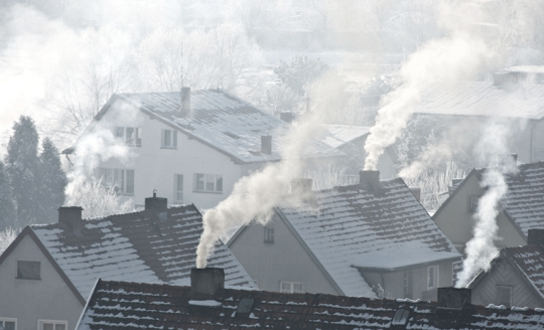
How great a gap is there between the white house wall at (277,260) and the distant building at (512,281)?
6344 millimetres

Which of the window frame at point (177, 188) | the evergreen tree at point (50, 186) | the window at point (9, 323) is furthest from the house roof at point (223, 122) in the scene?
the window at point (9, 323)

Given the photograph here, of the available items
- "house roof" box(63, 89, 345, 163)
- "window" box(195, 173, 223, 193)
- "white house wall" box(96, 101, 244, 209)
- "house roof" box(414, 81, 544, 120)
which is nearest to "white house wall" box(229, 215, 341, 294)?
"white house wall" box(96, 101, 244, 209)

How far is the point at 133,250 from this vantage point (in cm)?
3609

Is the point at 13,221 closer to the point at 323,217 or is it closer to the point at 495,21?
the point at 323,217

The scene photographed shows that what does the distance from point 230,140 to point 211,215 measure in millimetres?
40637

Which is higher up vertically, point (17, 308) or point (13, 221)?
point (13, 221)

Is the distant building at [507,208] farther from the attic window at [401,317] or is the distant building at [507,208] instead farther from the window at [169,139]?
the window at [169,139]

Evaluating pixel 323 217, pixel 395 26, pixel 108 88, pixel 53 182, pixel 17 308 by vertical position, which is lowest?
pixel 17 308

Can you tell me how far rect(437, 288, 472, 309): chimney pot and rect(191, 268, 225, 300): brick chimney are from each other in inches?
158

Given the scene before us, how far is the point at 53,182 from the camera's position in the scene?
6725 cm

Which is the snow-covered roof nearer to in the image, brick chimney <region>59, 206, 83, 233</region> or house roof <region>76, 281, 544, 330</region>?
brick chimney <region>59, 206, 83, 233</region>

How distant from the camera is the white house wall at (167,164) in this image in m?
72.2

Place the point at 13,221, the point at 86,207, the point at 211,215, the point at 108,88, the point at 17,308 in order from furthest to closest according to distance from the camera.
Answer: the point at 108,88 → the point at 86,207 → the point at 13,221 → the point at 17,308 → the point at 211,215

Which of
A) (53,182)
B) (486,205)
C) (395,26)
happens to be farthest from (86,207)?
(395,26)
